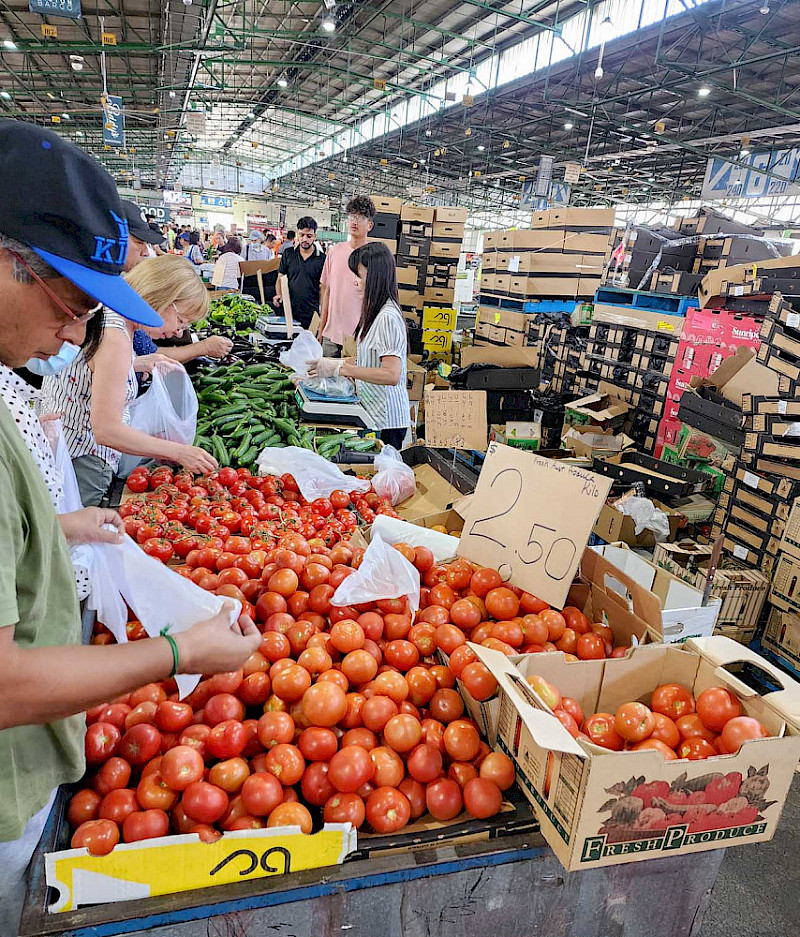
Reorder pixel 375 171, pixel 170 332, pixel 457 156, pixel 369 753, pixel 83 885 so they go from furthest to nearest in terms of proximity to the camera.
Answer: pixel 375 171, pixel 457 156, pixel 170 332, pixel 369 753, pixel 83 885

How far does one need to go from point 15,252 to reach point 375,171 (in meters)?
34.3

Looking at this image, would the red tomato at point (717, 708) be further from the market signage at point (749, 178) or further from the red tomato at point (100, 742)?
the market signage at point (749, 178)

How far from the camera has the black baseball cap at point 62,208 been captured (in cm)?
88

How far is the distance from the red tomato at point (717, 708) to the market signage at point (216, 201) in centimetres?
4345

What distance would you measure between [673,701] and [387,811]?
817 mm

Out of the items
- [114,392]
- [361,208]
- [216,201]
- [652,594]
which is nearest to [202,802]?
[652,594]

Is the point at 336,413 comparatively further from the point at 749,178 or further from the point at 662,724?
the point at 749,178

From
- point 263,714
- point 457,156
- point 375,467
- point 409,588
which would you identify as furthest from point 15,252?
point 457,156

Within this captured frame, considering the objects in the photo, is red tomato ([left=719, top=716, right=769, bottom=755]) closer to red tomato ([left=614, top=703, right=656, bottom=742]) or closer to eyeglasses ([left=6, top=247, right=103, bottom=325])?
red tomato ([left=614, top=703, right=656, bottom=742])

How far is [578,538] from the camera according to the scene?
6.29 ft

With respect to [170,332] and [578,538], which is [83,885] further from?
[170,332]

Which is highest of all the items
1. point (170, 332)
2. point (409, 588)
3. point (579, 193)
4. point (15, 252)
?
point (579, 193)

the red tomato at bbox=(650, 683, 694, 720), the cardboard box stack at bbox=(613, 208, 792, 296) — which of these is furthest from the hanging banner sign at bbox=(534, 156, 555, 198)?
the red tomato at bbox=(650, 683, 694, 720)

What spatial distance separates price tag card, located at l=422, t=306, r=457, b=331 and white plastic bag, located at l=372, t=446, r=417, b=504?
20.7ft
